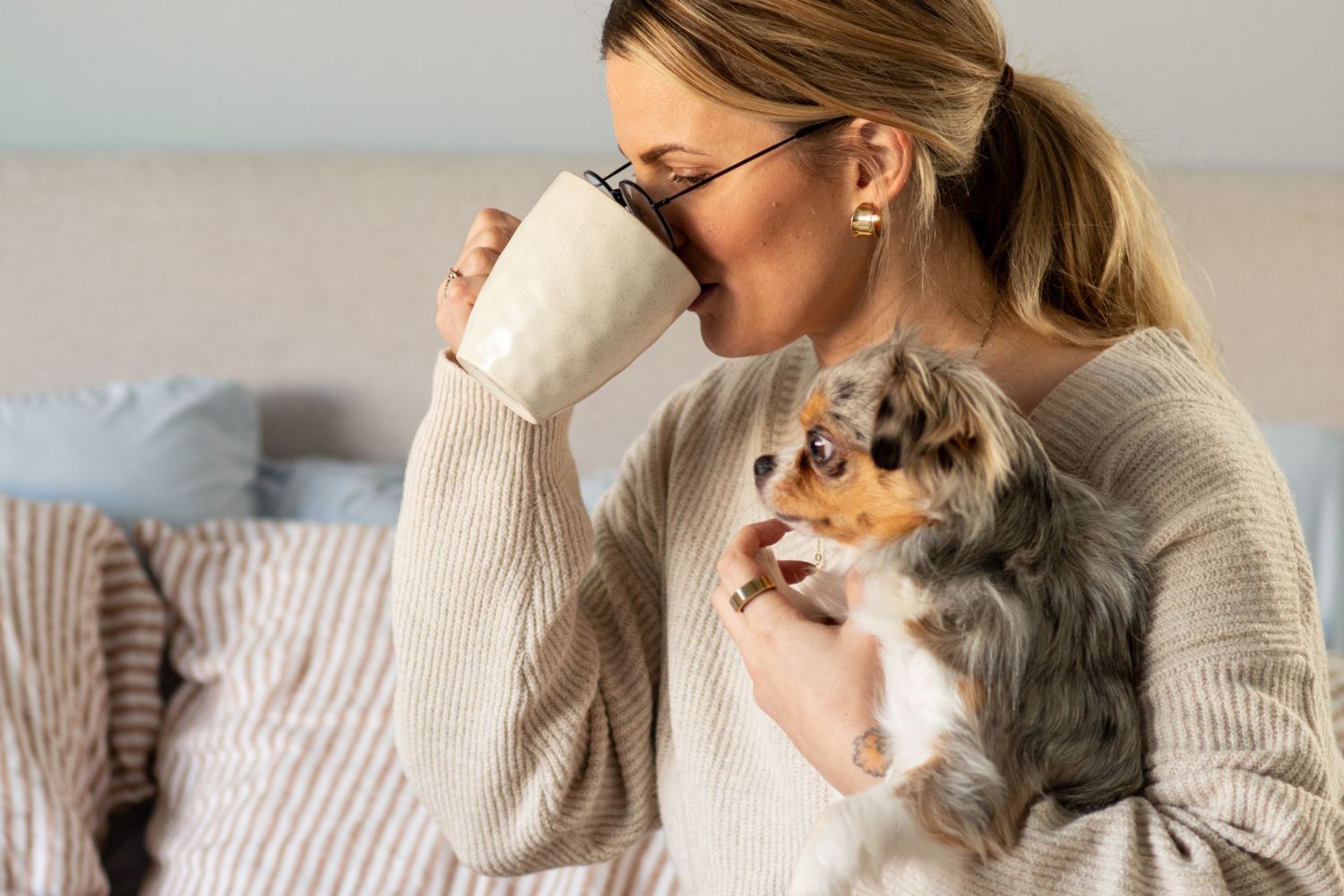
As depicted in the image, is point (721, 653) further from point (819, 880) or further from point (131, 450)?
point (131, 450)

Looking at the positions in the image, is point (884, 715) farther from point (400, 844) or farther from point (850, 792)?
point (400, 844)

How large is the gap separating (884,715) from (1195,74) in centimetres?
196

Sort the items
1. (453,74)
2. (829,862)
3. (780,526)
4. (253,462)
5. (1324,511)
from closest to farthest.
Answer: (829,862), (780,526), (1324,511), (253,462), (453,74)

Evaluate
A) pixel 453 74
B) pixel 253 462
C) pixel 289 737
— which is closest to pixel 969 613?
pixel 289 737

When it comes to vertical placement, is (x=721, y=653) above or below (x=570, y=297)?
below

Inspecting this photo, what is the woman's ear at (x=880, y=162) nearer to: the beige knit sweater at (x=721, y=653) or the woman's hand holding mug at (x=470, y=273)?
the beige knit sweater at (x=721, y=653)

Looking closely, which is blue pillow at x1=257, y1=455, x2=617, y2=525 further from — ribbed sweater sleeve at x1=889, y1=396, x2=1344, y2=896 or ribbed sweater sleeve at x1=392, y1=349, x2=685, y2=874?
ribbed sweater sleeve at x1=889, y1=396, x2=1344, y2=896

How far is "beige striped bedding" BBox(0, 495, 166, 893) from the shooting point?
70.2 inches

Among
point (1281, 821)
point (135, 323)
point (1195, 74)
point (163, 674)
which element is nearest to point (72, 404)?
point (135, 323)

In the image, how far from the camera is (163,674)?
2164 millimetres

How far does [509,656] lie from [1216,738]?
63 cm

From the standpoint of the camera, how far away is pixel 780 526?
1032 millimetres

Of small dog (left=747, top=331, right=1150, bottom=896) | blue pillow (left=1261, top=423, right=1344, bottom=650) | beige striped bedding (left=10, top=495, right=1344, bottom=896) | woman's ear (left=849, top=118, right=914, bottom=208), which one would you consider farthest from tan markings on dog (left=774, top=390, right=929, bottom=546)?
blue pillow (left=1261, top=423, right=1344, bottom=650)

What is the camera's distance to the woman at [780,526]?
86cm
